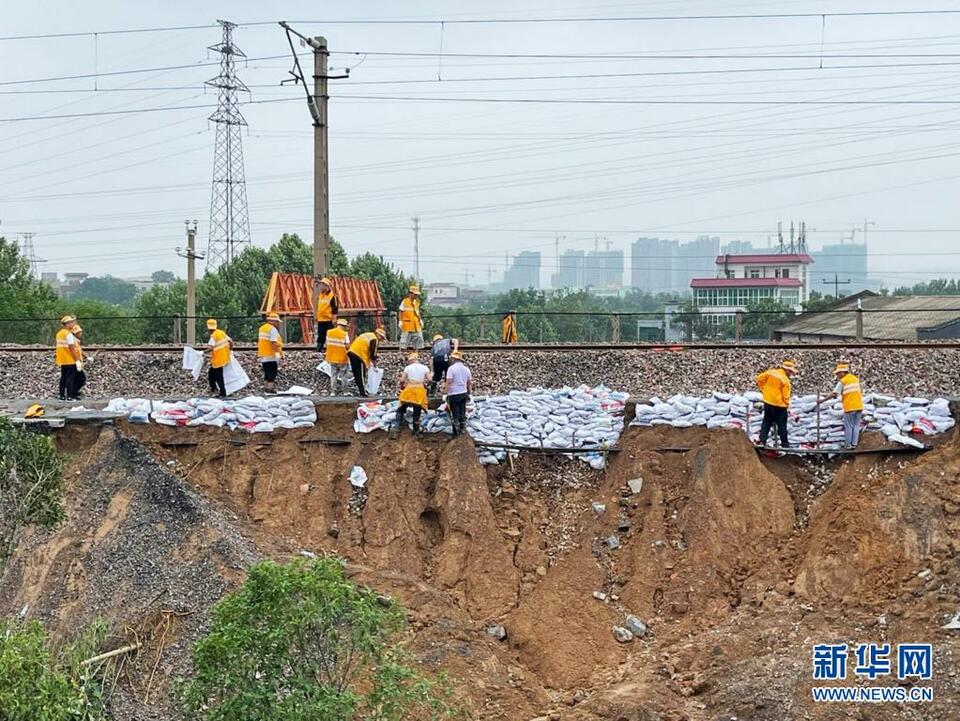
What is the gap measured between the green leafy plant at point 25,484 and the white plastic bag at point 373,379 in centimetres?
497

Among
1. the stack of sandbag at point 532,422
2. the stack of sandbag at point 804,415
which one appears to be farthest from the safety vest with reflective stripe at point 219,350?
the stack of sandbag at point 804,415

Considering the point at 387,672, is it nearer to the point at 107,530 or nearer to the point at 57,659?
the point at 57,659

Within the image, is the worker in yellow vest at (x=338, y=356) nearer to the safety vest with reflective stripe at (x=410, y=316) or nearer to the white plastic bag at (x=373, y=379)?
the white plastic bag at (x=373, y=379)

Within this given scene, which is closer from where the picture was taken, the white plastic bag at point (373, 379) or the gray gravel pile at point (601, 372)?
the white plastic bag at point (373, 379)

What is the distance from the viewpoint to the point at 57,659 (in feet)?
37.3

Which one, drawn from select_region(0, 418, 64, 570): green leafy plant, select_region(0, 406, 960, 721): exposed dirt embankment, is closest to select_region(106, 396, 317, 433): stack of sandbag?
select_region(0, 406, 960, 721): exposed dirt embankment

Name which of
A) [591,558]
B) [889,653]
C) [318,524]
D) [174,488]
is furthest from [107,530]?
[889,653]

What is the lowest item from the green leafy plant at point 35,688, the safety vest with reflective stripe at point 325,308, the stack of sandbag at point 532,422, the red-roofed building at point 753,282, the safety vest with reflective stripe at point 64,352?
the green leafy plant at point 35,688

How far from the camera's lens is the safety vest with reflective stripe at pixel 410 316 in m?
18.1

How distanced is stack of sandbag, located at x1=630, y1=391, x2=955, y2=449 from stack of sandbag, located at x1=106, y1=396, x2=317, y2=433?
16.2 feet

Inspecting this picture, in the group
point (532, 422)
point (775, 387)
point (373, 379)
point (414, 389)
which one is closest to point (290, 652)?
point (414, 389)

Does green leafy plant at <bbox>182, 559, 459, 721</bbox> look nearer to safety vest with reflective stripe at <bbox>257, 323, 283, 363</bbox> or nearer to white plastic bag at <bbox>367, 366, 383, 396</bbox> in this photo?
white plastic bag at <bbox>367, 366, 383, 396</bbox>

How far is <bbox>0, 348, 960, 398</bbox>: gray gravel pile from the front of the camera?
1688cm

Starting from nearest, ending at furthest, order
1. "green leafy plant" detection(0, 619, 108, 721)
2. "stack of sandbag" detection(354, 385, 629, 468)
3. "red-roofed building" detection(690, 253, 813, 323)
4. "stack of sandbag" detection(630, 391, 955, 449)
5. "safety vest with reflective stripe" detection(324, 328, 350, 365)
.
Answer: "green leafy plant" detection(0, 619, 108, 721) → "stack of sandbag" detection(630, 391, 955, 449) → "stack of sandbag" detection(354, 385, 629, 468) → "safety vest with reflective stripe" detection(324, 328, 350, 365) → "red-roofed building" detection(690, 253, 813, 323)
